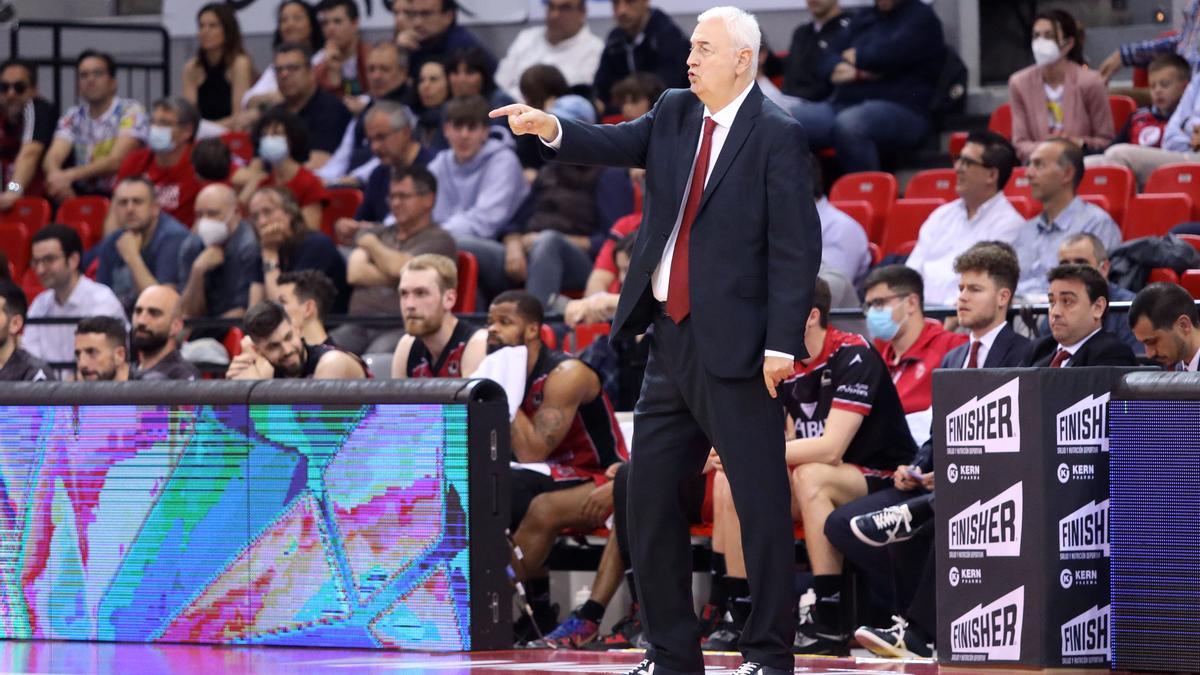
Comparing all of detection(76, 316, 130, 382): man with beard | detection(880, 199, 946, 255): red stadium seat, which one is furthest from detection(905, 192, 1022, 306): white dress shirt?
detection(76, 316, 130, 382): man with beard

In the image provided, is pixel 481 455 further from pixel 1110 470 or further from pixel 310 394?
pixel 1110 470

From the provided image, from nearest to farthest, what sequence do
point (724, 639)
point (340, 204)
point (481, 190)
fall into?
point (724, 639), point (481, 190), point (340, 204)

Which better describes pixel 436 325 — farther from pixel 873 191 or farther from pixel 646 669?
pixel 873 191

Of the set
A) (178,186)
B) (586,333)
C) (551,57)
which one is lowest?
(586,333)

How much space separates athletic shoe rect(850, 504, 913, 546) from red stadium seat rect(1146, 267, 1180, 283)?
1900mm

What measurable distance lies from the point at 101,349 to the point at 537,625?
2.62m

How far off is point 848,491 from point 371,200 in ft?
18.9

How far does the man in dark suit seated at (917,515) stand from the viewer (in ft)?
21.3

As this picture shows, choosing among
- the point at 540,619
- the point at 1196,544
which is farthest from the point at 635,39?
the point at 1196,544

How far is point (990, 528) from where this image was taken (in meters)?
5.82

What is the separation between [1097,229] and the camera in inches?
344

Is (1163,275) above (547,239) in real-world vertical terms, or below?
below

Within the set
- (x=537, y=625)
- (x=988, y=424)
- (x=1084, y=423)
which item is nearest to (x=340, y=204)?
(x=537, y=625)

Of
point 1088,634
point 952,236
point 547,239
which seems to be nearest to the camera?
point 1088,634
